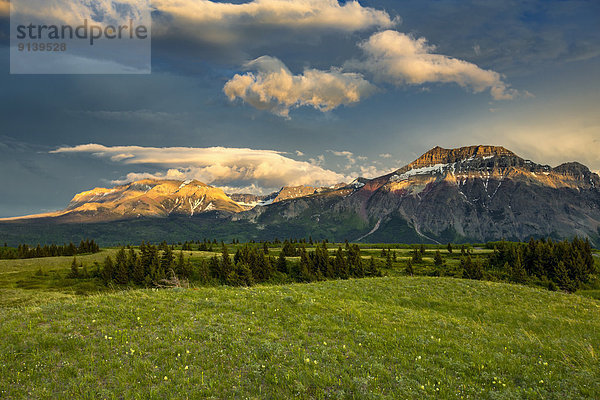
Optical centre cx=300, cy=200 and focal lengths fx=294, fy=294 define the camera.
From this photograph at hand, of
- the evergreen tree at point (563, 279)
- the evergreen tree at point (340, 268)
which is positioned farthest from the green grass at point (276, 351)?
the evergreen tree at point (340, 268)

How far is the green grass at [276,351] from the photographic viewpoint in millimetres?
11203

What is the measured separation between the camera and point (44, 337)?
1332 cm

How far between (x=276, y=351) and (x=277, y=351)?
7cm

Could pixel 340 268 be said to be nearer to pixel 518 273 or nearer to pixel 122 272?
pixel 518 273

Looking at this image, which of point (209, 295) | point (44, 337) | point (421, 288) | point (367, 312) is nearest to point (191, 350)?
point (44, 337)

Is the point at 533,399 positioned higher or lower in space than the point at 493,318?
higher

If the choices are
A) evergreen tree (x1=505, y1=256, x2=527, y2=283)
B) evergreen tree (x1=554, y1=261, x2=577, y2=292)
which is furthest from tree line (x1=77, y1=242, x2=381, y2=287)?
evergreen tree (x1=554, y1=261, x2=577, y2=292)

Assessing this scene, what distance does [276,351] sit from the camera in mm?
13891

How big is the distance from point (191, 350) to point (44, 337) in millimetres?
6644

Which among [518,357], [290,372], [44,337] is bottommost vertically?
[518,357]

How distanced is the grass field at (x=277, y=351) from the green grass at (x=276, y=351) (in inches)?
2.2

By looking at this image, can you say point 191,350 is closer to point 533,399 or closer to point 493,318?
point 533,399

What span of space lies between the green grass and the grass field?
0.19 ft

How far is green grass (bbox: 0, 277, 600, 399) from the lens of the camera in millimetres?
11203
